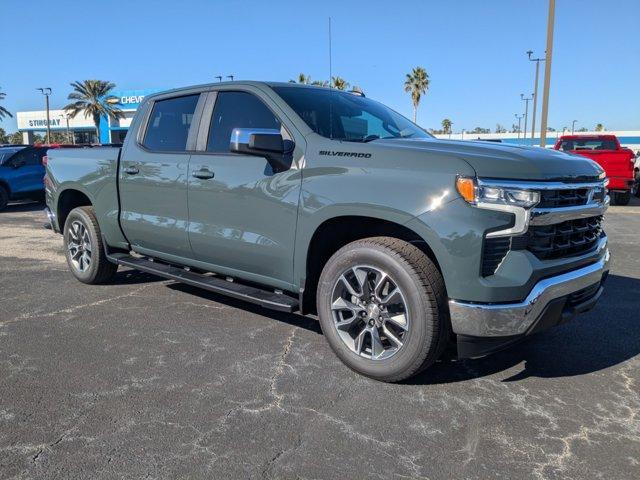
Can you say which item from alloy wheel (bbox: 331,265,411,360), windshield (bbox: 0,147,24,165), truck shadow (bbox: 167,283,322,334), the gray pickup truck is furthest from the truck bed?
windshield (bbox: 0,147,24,165)

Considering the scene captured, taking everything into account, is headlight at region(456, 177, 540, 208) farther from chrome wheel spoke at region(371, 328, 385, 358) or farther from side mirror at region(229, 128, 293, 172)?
side mirror at region(229, 128, 293, 172)

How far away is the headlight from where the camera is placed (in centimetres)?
302

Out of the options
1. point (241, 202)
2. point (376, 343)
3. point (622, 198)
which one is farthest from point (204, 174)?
point (622, 198)

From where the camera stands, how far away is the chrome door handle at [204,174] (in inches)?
171

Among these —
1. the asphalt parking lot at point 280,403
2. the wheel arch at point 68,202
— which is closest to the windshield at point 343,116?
the asphalt parking lot at point 280,403

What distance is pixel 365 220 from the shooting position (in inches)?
143

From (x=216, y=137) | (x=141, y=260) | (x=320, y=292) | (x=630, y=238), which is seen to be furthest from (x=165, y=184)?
(x=630, y=238)

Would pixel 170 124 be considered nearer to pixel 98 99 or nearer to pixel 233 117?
pixel 233 117

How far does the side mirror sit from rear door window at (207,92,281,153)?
0.34m

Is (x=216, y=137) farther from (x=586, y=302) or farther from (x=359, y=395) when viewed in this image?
(x=586, y=302)

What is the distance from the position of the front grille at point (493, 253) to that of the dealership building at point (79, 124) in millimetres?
49390

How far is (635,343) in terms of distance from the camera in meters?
4.32

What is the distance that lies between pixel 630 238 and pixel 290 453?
8.63 metres

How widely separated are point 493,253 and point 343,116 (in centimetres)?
183
